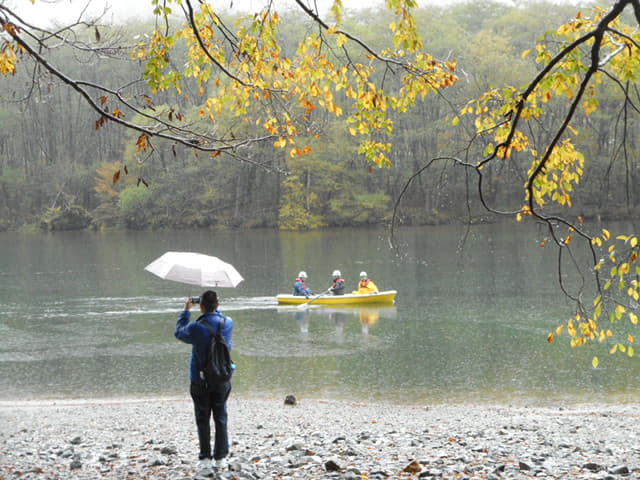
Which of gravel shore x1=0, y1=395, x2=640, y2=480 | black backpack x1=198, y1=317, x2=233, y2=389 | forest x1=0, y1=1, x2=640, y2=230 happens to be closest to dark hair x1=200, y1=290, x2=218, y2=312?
black backpack x1=198, y1=317, x2=233, y2=389

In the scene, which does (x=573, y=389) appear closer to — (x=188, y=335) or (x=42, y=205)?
(x=188, y=335)

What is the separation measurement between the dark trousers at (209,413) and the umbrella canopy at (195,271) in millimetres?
1208

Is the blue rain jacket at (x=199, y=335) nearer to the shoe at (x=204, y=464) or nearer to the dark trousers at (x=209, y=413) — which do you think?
the dark trousers at (x=209, y=413)

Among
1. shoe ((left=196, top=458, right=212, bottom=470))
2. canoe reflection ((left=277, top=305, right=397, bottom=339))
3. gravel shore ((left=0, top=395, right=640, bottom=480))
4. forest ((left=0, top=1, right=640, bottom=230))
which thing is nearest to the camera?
gravel shore ((left=0, top=395, right=640, bottom=480))

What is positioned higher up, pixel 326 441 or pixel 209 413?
pixel 209 413

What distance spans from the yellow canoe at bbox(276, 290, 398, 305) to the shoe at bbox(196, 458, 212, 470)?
17523mm

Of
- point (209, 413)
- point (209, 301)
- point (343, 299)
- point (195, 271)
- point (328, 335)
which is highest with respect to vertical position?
point (195, 271)

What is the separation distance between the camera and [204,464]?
679cm

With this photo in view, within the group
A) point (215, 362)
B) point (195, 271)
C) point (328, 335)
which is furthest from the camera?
point (328, 335)

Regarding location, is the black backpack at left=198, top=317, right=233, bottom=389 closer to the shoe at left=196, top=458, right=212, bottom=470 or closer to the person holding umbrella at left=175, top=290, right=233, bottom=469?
the person holding umbrella at left=175, top=290, right=233, bottom=469

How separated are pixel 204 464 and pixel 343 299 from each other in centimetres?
1795

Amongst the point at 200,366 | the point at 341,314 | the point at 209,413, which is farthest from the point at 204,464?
the point at 341,314

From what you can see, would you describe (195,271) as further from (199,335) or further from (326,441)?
(326,441)

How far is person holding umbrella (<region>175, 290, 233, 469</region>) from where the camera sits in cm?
650
